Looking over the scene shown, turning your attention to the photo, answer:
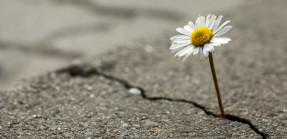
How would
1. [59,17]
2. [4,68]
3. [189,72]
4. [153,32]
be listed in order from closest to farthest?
[189,72] → [4,68] → [153,32] → [59,17]

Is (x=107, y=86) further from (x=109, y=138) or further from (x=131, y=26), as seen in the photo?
(x=131, y=26)

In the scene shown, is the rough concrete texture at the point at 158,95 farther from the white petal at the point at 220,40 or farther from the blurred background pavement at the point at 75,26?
the white petal at the point at 220,40

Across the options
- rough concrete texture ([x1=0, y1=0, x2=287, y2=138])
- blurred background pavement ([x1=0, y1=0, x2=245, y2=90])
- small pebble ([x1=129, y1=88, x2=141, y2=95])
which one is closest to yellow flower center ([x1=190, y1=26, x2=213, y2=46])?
rough concrete texture ([x1=0, y1=0, x2=287, y2=138])

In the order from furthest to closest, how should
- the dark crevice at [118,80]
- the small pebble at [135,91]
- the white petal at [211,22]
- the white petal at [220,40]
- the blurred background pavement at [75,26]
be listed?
the blurred background pavement at [75,26]
the small pebble at [135,91]
the dark crevice at [118,80]
the white petal at [211,22]
the white petal at [220,40]

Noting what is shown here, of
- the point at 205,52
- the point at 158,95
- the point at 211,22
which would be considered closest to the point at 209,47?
the point at 205,52

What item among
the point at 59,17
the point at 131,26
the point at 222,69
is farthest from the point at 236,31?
the point at 59,17

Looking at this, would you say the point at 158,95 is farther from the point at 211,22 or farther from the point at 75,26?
the point at 75,26

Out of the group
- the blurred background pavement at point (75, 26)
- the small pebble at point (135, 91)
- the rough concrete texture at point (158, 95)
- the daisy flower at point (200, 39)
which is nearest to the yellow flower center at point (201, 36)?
the daisy flower at point (200, 39)

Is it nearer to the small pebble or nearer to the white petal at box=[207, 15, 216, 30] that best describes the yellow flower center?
the white petal at box=[207, 15, 216, 30]
